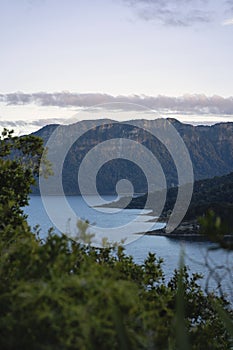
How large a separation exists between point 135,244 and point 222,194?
45.7 meters

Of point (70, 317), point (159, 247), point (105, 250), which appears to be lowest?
point (159, 247)

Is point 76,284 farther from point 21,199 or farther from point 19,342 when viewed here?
point 21,199

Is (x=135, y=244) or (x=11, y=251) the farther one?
(x=135, y=244)

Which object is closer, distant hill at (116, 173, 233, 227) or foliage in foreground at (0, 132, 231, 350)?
foliage in foreground at (0, 132, 231, 350)

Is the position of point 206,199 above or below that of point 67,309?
below

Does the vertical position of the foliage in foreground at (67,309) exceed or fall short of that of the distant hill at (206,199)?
it exceeds it

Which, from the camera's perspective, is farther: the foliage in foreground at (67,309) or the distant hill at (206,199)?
the distant hill at (206,199)

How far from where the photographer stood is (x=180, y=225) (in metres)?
113

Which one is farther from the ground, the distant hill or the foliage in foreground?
the foliage in foreground

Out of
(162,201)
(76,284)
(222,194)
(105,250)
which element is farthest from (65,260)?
(162,201)

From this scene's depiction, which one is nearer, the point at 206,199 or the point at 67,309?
the point at 67,309

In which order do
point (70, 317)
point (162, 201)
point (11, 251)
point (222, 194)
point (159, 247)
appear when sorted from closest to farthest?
1. point (70, 317)
2. point (11, 251)
3. point (159, 247)
4. point (222, 194)
5. point (162, 201)

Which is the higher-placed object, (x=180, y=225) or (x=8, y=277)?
(x=8, y=277)

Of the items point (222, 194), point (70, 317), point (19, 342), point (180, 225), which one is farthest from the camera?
point (222, 194)
